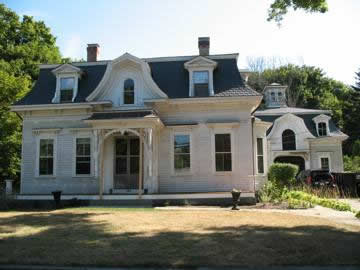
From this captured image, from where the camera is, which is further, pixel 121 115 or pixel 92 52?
pixel 92 52

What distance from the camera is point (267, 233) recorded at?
32.9 feet

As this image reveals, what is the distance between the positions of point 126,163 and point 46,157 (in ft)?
14.3

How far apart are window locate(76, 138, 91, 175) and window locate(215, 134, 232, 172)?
6705mm

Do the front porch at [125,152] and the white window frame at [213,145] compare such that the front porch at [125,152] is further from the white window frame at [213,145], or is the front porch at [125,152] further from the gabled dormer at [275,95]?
the gabled dormer at [275,95]

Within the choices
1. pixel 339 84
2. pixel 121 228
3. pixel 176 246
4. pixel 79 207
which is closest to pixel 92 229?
pixel 121 228

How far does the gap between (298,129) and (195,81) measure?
2001cm

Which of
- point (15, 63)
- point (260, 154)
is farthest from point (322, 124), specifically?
point (15, 63)

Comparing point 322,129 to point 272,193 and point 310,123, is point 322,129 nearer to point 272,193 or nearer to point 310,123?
point 310,123

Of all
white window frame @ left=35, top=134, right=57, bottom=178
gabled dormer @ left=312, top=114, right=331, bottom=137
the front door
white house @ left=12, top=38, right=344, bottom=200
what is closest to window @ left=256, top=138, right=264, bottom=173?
white house @ left=12, top=38, right=344, bottom=200

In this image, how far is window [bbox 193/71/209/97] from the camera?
69.3 ft

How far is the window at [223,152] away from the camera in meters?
20.6

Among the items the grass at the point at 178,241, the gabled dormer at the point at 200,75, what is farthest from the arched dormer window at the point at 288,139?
the grass at the point at 178,241

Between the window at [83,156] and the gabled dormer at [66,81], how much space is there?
2464 millimetres

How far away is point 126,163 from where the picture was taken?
21266 mm
